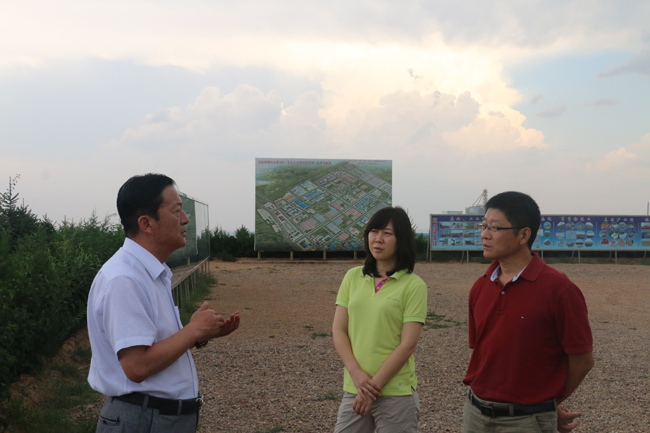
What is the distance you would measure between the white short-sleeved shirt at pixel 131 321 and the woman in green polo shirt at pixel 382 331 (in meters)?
0.94

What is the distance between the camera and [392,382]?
2508 mm

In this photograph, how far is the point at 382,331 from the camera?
2.56m

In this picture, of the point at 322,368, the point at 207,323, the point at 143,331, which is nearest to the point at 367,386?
the point at 207,323

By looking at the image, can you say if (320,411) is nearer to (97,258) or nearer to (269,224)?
(97,258)

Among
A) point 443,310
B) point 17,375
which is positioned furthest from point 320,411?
point 443,310

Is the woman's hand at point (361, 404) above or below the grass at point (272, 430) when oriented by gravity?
above

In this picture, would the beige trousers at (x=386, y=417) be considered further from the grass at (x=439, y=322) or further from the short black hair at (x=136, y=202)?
the grass at (x=439, y=322)

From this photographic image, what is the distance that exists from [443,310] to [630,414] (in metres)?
6.31

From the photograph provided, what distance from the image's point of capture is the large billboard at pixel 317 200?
80.5ft

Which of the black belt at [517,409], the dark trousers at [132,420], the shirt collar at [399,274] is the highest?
the shirt collar at [399,274]

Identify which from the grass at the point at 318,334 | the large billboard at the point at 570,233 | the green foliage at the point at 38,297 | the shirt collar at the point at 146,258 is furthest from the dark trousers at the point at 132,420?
the large billboard at the point at 570,233

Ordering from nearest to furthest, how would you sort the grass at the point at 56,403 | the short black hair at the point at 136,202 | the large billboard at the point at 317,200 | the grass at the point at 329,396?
the short black hair at the point at 136,202 < the grass at the point at 56,403 < the grass at the point at 329,396 < the large billboard at the point at 317,200

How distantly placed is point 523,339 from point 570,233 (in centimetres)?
2587

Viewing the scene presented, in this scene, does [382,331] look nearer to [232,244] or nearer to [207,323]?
[207,323]
